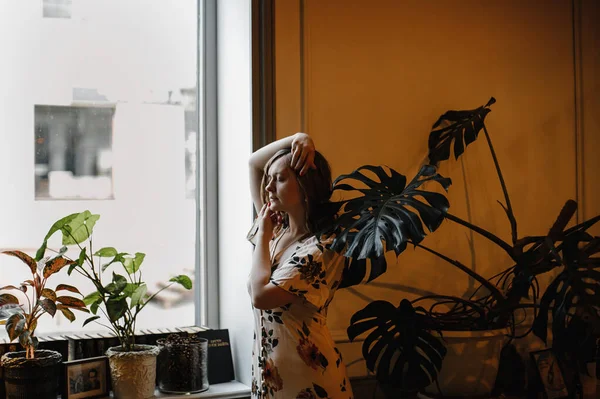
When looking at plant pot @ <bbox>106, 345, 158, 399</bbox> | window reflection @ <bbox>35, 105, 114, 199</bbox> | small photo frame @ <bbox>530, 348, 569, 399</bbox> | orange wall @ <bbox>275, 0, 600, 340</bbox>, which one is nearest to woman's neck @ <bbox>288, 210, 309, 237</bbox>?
orange wall @ <bbox>275, 0, 600, 340</bbox>

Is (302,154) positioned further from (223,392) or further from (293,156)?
(223,392)

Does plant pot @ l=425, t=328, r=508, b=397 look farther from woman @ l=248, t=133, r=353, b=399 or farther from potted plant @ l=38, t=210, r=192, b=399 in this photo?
potted plant @ l=38, t=210, r=192, b=399

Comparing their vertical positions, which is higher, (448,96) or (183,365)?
(448,96)

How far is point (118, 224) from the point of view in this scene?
2.64 metres

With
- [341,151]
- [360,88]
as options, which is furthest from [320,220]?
[360,88]

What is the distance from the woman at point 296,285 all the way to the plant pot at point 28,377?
62 centimetres

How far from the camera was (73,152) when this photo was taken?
2.57m

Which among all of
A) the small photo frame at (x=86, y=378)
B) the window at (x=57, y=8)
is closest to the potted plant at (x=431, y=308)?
the small photo frame at (x=86, y=378)

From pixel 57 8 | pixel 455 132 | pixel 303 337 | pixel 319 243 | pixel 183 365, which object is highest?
pixel 57 8

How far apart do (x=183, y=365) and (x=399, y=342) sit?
28.7 inches

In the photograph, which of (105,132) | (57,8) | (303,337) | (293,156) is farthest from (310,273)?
(57,8)

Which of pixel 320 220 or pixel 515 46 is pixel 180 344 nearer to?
pixel 320 220

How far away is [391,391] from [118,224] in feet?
3.91

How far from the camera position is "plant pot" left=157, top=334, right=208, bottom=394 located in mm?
2359
